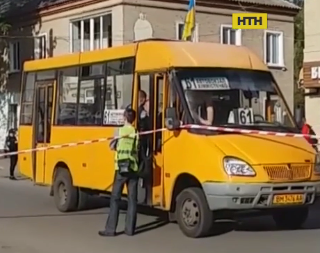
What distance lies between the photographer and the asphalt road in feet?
35.9

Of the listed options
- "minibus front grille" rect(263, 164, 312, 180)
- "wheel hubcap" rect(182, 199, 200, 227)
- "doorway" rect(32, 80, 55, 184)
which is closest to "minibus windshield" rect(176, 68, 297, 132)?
"minibus front grille" rect(263, 164, 312, 180)

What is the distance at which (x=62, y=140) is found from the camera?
15.2 meters

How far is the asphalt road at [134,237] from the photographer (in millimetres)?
10938

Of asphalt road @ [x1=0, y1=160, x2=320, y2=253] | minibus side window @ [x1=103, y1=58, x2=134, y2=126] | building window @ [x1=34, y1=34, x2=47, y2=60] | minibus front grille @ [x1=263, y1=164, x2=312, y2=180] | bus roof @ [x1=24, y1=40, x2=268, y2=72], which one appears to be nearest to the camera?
asphalt road @ [x1=0, y1=160, x2=320, y2=253]

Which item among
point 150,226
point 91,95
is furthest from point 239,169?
point 91,95

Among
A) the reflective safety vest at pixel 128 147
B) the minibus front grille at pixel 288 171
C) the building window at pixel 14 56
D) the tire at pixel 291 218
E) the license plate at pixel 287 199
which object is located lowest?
the tire at pixel 291 218

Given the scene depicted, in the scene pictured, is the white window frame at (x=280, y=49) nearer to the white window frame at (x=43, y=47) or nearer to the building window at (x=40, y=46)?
the white window frame at (x=43, y=47)

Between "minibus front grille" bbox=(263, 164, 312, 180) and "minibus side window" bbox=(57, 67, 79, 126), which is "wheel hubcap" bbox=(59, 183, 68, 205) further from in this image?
→ "minibus front grille" bbox=(263, 164, 312, 180)

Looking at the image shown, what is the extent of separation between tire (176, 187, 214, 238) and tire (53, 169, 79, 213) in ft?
11.4

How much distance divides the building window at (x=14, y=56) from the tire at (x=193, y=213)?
93.8 ft

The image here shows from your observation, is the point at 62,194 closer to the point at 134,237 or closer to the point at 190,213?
the point at 134,237

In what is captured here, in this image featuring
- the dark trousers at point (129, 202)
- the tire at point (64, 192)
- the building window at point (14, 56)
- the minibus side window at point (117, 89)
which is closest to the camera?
the dark trousers at point (129, 202)

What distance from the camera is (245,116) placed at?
39.3 feet

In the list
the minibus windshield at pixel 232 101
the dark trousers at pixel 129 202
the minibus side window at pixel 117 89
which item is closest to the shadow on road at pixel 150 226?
the dark trousers at pixel 129 202
